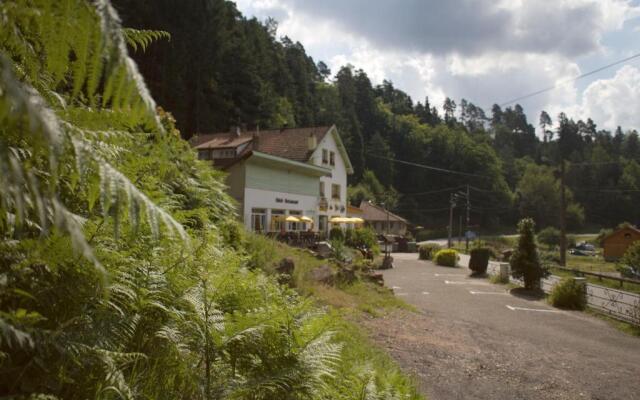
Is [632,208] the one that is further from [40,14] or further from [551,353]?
[40,14]

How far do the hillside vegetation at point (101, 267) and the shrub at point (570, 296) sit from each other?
578 inches

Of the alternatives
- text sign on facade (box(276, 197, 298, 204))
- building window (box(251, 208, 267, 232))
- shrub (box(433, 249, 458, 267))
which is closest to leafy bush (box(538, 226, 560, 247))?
shrub (box(433, 249, 458, 267))

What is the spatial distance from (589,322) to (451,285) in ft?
24.4

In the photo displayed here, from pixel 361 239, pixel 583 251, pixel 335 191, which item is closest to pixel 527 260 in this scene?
pixel 361 239

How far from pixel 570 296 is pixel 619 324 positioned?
2560mm

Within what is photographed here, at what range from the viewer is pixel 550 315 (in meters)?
13.5

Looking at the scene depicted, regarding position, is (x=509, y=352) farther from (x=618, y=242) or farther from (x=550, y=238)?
(x=550, y=238)

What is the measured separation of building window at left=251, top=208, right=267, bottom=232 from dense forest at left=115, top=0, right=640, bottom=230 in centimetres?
1900

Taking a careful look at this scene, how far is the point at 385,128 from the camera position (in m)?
111

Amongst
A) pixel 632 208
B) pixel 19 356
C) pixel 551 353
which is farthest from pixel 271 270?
pixel 632 208

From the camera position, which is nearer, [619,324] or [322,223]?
[619,324]

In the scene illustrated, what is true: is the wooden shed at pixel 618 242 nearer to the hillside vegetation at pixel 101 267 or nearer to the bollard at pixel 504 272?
the bollard at pixel 504 272

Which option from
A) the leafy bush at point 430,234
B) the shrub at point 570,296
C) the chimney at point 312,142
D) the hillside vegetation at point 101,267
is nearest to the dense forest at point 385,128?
the leafy bush at point 430,234

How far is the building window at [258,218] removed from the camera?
28.2 meters
